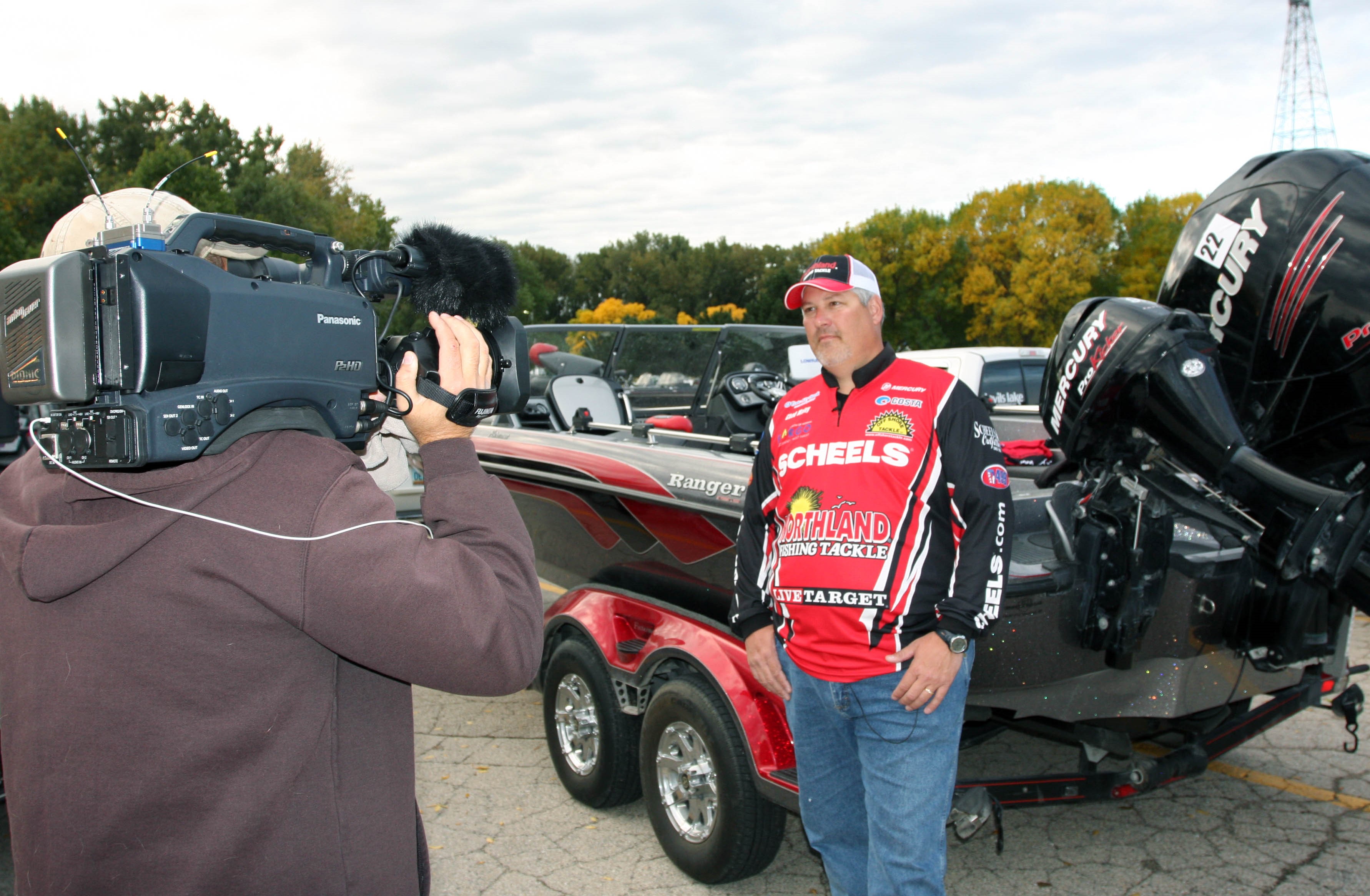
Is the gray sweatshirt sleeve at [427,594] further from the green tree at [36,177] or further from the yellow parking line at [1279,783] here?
the green tree at [36,177]

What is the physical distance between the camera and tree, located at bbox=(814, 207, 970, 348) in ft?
155

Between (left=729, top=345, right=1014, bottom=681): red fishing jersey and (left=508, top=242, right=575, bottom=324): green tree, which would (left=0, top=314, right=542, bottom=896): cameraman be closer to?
(left=729, top=345, right=1014, bottom=681): red fishing jersey

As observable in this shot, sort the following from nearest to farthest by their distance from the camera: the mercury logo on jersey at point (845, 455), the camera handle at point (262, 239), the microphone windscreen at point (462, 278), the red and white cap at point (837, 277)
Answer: the camera handle at point (262, 239) → the microphone windscreen at point (462, 278) → the mercury logo on jersey at point (845, 455) → the red and white cap at point (837, 277)

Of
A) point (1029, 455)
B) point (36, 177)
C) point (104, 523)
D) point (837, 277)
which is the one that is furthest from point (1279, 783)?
point (36, 177)

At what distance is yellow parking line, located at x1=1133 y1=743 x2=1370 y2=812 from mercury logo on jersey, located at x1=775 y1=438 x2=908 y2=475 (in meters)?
2.16

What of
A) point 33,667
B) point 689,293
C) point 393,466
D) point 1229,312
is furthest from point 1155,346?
point 689,293

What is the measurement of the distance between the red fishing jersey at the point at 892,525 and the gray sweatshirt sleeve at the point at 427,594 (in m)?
1.15

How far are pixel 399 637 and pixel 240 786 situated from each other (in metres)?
0.28

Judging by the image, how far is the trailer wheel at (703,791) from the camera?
10.3ft

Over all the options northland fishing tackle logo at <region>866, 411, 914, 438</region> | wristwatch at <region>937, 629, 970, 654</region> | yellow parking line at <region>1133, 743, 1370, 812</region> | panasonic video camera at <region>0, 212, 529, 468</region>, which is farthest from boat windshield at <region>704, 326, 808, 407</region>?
panasonic video camera at <region>0, 212, 529, 468</region>

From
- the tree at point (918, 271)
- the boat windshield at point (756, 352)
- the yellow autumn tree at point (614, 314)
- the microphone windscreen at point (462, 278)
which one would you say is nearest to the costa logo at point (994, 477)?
the microphone windscreen at point (462, 278)

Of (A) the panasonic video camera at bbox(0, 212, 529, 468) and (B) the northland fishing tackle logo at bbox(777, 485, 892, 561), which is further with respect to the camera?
(B) the northland fishing tackle logo at bbox(777, 485, 892, 561)

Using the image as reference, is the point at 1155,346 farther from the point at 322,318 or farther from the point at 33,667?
the point at 33,667

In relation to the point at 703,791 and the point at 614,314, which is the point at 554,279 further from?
the point at 703,791
